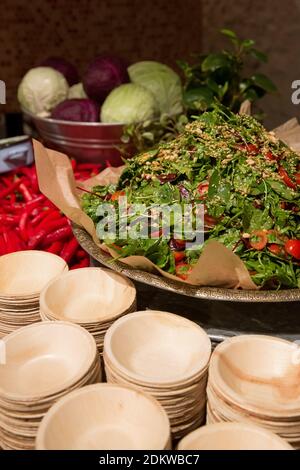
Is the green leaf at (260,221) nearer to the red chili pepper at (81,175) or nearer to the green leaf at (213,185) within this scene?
the green leaf at (213,185)

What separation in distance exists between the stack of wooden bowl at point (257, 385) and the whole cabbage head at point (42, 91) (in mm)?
2217

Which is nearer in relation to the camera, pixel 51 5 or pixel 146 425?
pixel 146 425

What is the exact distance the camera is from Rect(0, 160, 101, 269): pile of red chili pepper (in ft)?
7.24

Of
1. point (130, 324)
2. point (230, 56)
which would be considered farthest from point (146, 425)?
point (230, 56)

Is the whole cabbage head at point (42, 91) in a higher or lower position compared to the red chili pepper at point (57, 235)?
higher

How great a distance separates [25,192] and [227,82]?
1337 millimetres

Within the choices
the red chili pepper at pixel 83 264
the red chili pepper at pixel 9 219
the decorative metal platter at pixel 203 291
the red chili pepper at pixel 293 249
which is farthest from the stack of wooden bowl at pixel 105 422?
the red chili pepper at pixel 9 219

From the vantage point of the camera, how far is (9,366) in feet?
4.28

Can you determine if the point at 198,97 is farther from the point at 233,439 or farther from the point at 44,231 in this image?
the point at 233,439

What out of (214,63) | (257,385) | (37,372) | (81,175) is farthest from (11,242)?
(214,63)

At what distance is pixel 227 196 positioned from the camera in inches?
66.2

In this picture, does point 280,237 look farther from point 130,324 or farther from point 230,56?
point 230,56

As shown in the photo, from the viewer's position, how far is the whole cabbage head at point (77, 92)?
3088 millimetres
